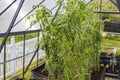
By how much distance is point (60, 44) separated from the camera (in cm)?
260

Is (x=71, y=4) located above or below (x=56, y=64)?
above

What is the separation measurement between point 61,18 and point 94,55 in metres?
1.88

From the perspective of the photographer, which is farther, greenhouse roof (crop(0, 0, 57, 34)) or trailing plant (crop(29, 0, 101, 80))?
greenhouse roof (crop(0, 0, 57, 34))

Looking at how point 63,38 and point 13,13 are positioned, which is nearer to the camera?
point 63,38

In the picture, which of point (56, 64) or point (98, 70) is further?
point (98, 70)

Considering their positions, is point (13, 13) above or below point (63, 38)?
above

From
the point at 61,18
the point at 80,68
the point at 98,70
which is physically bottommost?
the point at 98,70

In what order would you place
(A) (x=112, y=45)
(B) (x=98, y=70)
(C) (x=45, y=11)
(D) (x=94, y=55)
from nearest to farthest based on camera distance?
(C) (x=45, y=11), (D) (x=94, y=55), (B) (x=98, y=70), (A) (x=112, y=45)

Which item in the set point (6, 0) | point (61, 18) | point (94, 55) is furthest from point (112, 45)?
point (61, 18)

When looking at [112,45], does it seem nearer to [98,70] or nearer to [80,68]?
[98,70]

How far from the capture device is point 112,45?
756 cm

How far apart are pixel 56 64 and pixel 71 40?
1.11ft

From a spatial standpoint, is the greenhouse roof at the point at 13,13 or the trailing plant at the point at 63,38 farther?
the greenhouse roof at the point at 13,13

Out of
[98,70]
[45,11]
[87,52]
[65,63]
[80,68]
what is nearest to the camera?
[45,11]
